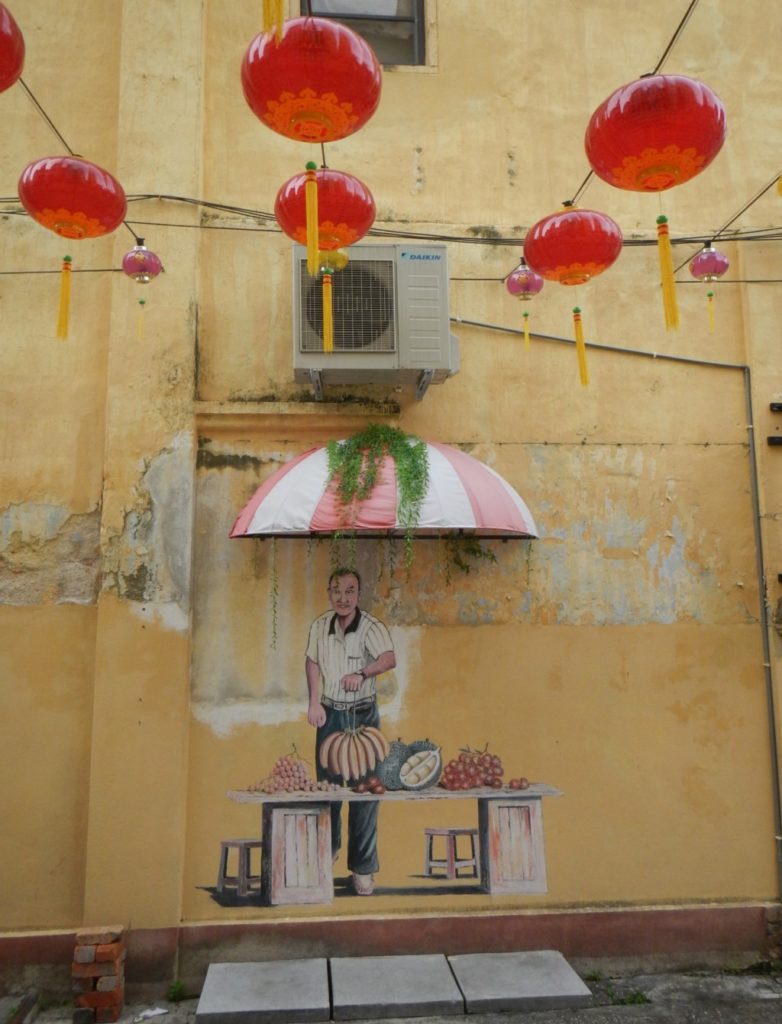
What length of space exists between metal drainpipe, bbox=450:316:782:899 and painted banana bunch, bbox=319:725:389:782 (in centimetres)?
262

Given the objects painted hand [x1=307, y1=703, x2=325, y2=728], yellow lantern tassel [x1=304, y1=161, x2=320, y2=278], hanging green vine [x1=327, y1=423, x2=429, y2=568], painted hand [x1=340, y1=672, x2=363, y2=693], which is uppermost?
yellow lantern tassel [x1=304, y1=161, x2=320, y2=278]

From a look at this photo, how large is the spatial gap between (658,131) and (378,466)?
88.5 inches

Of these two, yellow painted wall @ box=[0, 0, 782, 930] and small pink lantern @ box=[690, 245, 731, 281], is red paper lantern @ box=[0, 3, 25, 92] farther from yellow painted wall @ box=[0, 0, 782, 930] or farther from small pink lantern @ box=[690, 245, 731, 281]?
small pink lantern @ box=[690, 245, 731, 281]

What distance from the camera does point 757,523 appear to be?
5.37 m

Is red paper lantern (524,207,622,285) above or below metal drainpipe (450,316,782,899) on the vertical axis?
above

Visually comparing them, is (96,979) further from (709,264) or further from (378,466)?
(709,264)

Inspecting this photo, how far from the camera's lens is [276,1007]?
4152 millimetres

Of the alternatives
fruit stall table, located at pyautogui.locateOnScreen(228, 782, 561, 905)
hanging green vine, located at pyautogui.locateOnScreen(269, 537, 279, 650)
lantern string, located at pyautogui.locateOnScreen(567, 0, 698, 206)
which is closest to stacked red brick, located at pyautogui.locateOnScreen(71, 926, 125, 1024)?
fruit stall table, located at pyautogui.locateOnScreen(228, 782, 561, 905)

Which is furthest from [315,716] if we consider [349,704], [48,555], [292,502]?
[48,555]

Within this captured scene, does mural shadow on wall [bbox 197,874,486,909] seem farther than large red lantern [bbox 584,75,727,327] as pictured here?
Yes

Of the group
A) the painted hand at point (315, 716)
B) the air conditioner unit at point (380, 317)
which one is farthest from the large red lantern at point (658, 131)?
the painted hand at point (315, 716)

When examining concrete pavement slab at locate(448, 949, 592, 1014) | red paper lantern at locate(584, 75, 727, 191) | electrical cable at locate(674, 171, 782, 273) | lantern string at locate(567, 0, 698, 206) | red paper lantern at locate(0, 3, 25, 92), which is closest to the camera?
red paper lantern at locate(0, 3, 25, 92)

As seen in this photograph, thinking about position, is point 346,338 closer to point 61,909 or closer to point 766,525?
point 766,525

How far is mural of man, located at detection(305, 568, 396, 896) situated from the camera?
490cm
